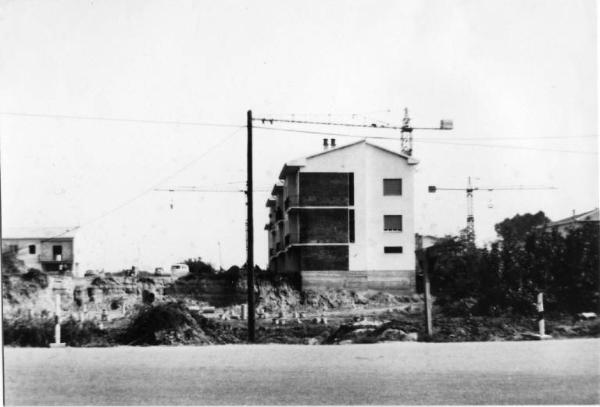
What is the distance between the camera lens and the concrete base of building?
46.7 meters

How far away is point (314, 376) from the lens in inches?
406

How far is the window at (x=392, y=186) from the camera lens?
1893 inches

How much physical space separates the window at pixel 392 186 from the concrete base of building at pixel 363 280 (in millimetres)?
5506

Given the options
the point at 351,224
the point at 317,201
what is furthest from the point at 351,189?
the point at 317,201

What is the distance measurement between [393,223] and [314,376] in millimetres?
38802

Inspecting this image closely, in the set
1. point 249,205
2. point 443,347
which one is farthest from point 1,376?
point 249,205

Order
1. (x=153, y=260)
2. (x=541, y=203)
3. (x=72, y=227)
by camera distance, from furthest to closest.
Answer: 1. (x=153, y=260)
2. (x=541, y=203)
3. (x=72, y=227)

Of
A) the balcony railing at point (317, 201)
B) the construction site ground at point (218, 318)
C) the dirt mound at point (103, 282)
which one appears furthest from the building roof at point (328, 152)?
the dirt mound at point (103, 282)

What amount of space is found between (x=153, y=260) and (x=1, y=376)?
2576 cm

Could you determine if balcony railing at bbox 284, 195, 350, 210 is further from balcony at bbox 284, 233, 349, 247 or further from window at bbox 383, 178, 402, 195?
window at bbox 383, 178, 402, 195

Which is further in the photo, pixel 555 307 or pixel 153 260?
pixel 153 260

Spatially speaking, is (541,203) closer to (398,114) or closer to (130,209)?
(398,114)

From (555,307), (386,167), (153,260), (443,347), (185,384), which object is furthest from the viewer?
(386,167)

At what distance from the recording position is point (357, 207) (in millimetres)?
48531
